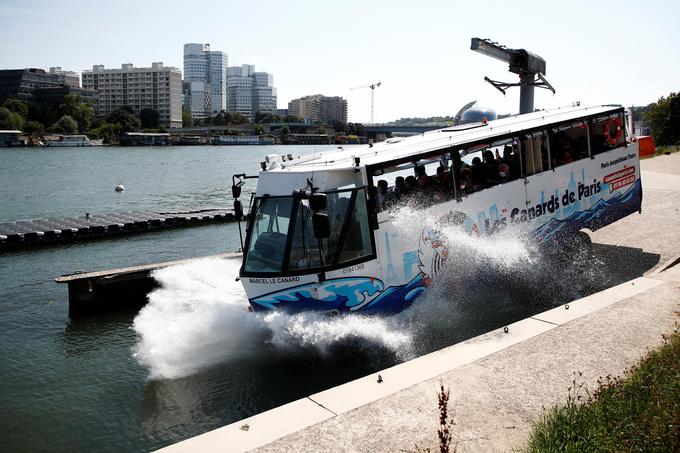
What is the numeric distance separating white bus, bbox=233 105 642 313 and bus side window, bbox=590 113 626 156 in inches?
4.6

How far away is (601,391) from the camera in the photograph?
23.9 feet

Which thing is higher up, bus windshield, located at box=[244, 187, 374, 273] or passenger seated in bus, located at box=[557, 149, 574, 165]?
passenger seated in bus, located at box=[557, 149, 574, 165]

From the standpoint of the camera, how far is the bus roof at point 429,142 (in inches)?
481

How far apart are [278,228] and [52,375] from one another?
6.28 m

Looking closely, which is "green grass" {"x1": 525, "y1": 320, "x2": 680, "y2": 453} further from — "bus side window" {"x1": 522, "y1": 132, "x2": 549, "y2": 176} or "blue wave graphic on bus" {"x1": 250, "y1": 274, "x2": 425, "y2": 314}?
"bus side window" {"x1": 522, "y1": 132, "x2": 549, "y2": 176}

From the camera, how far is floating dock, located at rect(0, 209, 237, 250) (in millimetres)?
29906

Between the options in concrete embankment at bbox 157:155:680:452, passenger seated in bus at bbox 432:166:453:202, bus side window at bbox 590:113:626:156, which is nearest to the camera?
concrete embankment at bbox 157:155:680:452

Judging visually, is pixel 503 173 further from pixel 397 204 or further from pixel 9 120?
pixel 9 120

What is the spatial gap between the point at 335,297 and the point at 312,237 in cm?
119

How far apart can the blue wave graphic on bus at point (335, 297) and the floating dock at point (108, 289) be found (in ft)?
26.2

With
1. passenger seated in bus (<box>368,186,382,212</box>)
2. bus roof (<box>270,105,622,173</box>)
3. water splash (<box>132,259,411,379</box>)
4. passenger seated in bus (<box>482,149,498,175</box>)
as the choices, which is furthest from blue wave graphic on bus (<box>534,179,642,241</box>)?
water splash (<box>132,259,411,379</box>)

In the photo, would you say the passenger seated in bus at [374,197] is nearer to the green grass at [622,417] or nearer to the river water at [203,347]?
the river water at [203,347]

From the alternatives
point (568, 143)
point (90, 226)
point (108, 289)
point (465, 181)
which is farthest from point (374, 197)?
point (90, 226)

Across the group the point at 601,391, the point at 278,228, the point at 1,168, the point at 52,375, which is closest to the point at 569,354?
the point at 601,391
